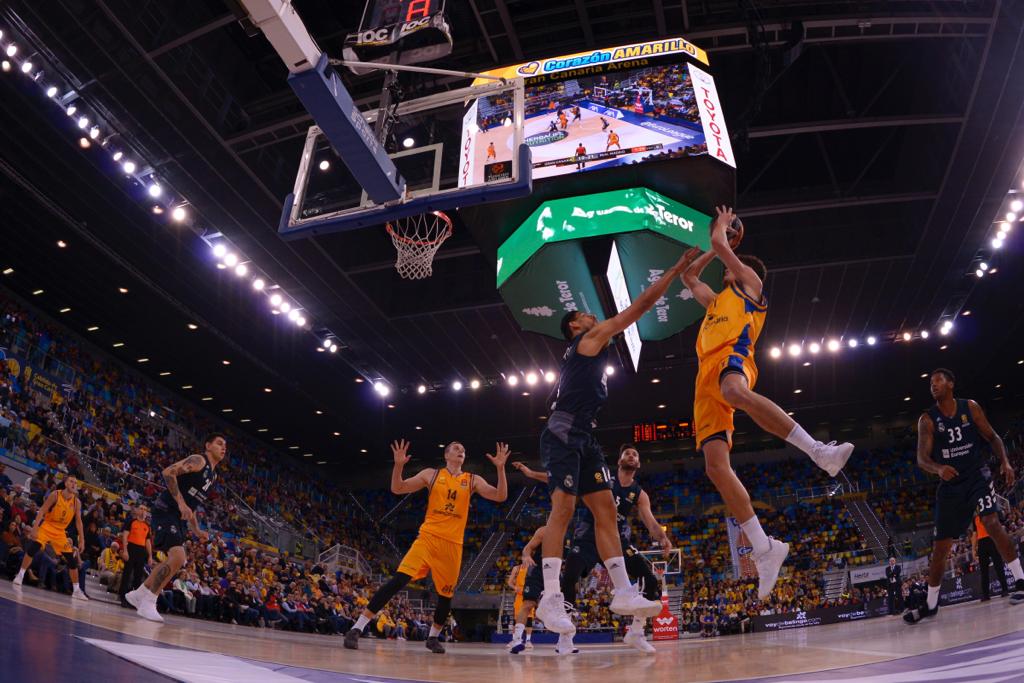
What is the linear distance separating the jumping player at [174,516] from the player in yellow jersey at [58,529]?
10.6 ft

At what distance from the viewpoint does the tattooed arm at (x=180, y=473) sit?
826cm

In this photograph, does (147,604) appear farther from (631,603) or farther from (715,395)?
(715,395)

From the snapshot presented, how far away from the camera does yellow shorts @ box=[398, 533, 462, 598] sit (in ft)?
24.8

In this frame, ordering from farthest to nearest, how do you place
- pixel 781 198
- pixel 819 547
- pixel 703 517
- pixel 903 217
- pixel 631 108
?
pixel 703 517
pixel 819 547
pixel 903 217
pixel 781 198
pixel 631 108

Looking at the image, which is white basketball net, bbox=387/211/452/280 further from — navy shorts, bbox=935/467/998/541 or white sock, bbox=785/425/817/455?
white sock, bbox=785/425/817/455

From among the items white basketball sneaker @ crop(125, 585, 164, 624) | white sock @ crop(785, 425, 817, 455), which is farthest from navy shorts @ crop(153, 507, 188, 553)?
white sock @ crop(785, 425, 817, 455)

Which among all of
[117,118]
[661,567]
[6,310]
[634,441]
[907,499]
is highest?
[117,118]

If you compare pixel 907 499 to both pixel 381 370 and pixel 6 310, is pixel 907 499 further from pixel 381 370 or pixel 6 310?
pixel 6 310

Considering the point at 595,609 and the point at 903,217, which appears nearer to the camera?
the point at 903,217

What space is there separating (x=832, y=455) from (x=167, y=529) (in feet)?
24.2

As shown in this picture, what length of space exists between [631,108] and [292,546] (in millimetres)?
21284

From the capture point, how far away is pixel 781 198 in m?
15.8

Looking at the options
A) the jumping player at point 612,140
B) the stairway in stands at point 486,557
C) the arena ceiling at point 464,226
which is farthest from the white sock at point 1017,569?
the stairway in stands at point 486,557

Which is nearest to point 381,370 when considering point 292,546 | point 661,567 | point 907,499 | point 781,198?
point 292,546
